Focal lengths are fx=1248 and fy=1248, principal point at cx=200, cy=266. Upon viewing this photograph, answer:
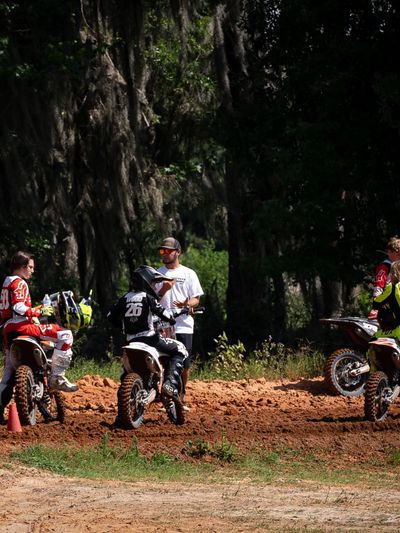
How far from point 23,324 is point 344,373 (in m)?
5.20

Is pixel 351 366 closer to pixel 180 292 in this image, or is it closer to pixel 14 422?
pixel 180 292

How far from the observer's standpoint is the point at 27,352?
12.6 m

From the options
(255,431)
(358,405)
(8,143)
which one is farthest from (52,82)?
(255,431)

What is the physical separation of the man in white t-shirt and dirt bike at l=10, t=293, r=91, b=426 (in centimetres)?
145

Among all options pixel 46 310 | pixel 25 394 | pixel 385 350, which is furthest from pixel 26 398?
pixel 385 350

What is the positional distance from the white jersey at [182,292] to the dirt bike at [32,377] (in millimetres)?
1431

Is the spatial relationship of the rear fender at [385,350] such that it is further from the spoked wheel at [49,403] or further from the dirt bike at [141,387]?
the spoked wheel at [49,403]

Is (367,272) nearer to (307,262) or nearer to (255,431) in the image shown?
(307,262)

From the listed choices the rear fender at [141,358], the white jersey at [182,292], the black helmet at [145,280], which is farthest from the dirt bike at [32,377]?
the white jersey at [182,292]

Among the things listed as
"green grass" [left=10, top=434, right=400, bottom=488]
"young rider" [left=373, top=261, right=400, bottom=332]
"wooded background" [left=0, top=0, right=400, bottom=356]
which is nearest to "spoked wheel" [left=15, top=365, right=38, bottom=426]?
"green grass" [left=10, top=434, right=400, bottom=488]

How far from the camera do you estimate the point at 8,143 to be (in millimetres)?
23141

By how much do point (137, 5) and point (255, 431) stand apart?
14.7 meters

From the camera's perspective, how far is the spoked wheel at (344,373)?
16.2 meters

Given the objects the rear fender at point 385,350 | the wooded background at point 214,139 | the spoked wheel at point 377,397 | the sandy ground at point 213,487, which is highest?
the wooded background at point 214,139
